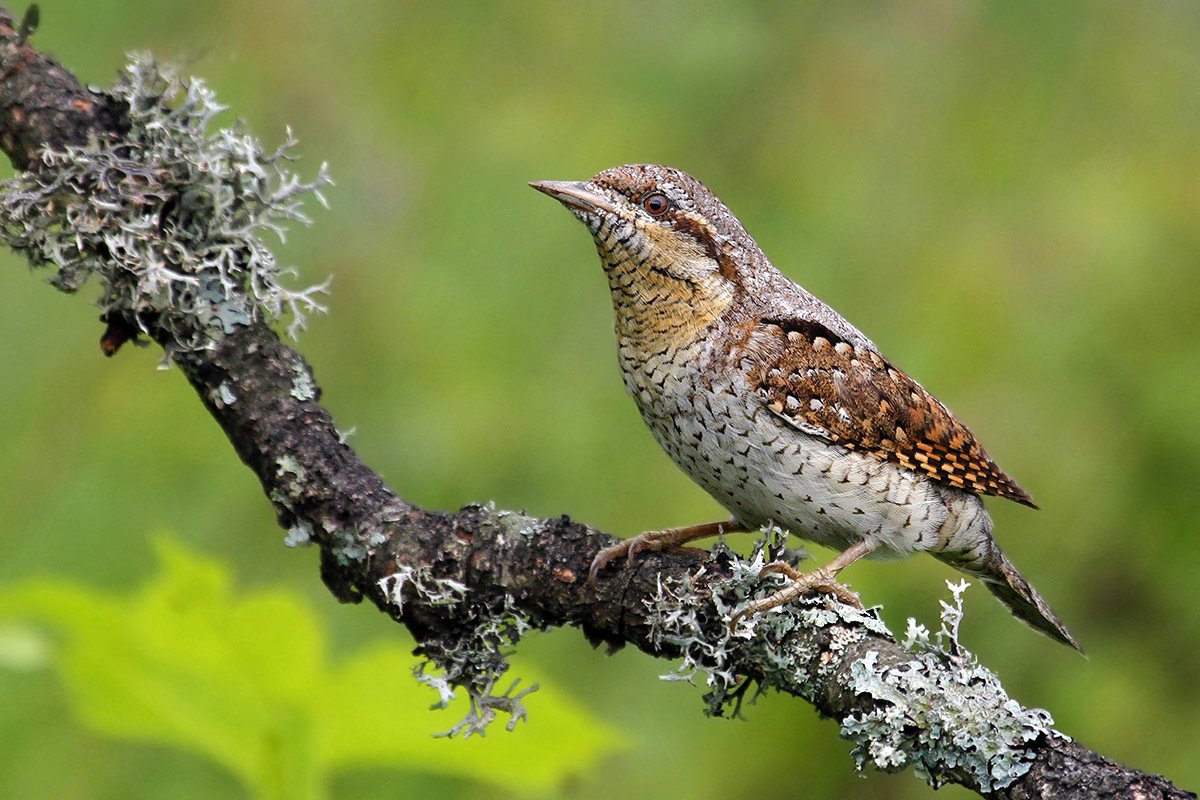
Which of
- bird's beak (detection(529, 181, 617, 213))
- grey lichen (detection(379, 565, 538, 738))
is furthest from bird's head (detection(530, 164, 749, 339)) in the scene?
grey lichen (detection(379, 565, 538, 738))

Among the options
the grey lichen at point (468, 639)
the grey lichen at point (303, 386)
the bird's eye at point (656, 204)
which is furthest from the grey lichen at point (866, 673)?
the bird's eye at point (656, 204)

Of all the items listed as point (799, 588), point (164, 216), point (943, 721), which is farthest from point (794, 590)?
point (164, 216)

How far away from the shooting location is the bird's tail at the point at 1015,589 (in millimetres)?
3047

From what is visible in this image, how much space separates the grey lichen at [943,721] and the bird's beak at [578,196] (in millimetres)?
1207

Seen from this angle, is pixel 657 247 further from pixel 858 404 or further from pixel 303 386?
pixel 303 386

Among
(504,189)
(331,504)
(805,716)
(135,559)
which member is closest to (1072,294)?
(805,716)

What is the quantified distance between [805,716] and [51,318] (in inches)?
107

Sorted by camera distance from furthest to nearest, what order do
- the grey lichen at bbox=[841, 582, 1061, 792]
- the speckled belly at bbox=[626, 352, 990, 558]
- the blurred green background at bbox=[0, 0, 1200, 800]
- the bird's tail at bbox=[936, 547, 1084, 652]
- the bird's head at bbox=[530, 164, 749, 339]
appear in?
1. the blurred green background at bbox=[0, 0, 1200, 800]
2. the bird's tail at bbox=[936, 547, 1084, 652]
3. the bird's head at bbox=[530, 164, 749, 339]
4. the speckled belly at bbox=[626, 352, 990, 558]
5. the grey lichen at bbox=[841, 582, 1061, 792]

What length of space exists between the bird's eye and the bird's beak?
0.09 metres

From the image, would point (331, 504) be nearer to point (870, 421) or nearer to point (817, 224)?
point (870, 421)

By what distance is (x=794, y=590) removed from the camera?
2.21 m

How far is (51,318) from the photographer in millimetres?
3930

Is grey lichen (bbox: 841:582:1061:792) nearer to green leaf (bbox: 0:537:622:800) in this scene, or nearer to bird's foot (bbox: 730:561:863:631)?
bird's foot (bbox: 730:561:863:631)

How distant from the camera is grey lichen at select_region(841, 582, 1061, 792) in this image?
69.5 inches
